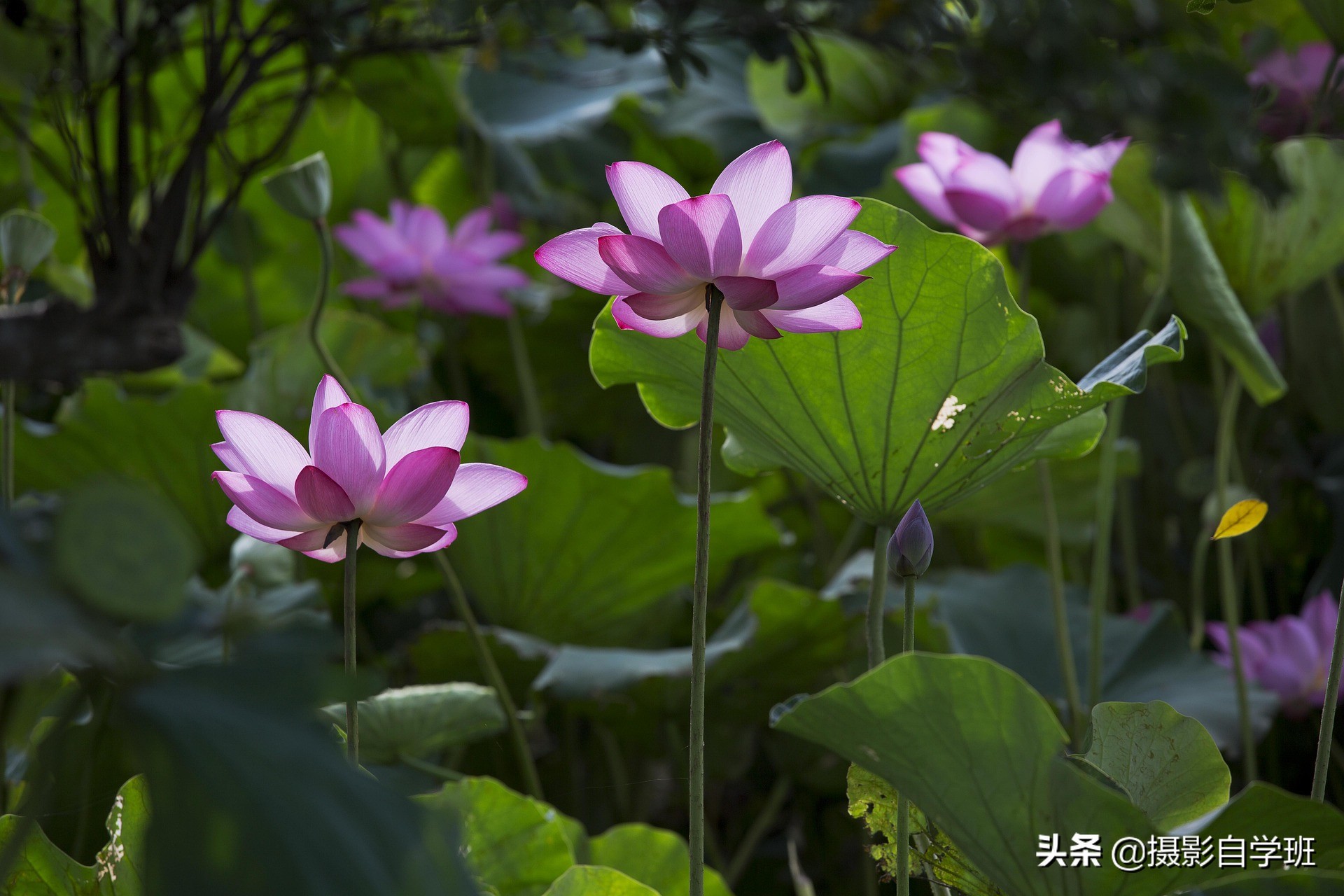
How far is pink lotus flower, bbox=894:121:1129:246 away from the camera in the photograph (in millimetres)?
738

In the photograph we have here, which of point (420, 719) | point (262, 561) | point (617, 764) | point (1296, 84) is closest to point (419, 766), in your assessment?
point (420, 719)

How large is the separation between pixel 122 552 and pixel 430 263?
103cm

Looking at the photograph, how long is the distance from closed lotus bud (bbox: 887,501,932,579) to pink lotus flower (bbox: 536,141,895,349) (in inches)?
3.2

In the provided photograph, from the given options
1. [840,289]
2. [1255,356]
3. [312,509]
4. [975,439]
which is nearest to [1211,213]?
[1255,356]

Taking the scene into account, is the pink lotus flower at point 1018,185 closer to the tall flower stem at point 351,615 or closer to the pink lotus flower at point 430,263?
the tall flower stem at point 351,615

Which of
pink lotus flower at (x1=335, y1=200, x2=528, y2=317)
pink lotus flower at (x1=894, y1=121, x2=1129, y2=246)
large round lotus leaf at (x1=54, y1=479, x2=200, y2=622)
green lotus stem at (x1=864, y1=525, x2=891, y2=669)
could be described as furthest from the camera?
pink lotus flower at (x1=335, y1=200, x2=528, y2=317)

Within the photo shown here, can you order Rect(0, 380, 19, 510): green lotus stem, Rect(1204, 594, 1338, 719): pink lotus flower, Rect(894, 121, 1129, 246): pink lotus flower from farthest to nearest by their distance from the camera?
Rect(1204, 594, 1338, 719): pink lotus flower, Rect(894, 121, 1129, 246): pink lotus flower, Rect(0, 380, 19, 510): green lotus stem

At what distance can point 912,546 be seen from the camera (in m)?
0.44

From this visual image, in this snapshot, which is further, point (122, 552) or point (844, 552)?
point (844, 552)

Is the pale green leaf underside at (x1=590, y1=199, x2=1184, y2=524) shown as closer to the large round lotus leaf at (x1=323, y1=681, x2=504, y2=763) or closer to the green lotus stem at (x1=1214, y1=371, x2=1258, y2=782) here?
the large round lotus leaf at (x1=323, y1=681, x2=504, y2=763)

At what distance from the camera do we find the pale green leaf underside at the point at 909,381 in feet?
1.62

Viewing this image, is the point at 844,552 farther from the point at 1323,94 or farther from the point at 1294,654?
the point at 1323,94

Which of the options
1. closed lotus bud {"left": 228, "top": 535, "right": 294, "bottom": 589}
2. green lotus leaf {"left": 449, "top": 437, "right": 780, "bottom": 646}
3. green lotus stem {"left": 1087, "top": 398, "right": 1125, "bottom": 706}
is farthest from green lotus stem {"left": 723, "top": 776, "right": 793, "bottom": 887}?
closed lotus bud {"left": 228, "top": 535, "right": 294, "bottom": 589}

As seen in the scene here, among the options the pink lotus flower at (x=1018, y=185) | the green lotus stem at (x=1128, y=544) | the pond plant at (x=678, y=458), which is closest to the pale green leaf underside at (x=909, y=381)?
the pond plant at (x=678, y=458)
